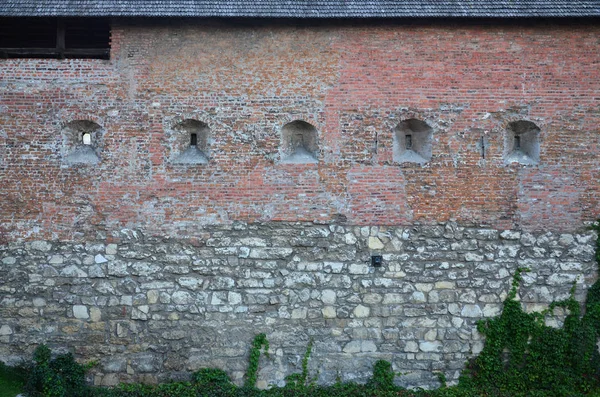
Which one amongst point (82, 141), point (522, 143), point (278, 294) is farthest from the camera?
point (522, 143)

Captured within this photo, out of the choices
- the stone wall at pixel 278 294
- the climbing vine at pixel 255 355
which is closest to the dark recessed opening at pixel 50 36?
the stone wall at pixel 278 294

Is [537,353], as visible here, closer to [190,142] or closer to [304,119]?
[304,119]

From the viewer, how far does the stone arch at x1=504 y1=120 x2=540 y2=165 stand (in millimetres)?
8219

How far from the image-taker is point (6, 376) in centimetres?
757

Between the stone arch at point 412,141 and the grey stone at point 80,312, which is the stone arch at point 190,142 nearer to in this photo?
the grey stone at point 80,312

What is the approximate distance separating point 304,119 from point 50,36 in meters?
4.78

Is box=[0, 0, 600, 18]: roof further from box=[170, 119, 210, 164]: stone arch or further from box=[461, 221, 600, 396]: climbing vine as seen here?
box=[461, 221, 600, 396]: climbing vine

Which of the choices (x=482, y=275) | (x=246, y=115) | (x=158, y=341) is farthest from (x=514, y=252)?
(x=158, y=341)

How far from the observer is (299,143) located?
27.5ft

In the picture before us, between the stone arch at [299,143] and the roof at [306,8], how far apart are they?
5.73ft

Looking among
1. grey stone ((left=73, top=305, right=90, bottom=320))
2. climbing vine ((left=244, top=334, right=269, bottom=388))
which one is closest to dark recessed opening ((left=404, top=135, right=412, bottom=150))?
climbing vine ((left=244, top=334, right=269, bottom=388))

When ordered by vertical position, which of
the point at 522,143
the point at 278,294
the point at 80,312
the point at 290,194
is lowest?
the point at 80,312

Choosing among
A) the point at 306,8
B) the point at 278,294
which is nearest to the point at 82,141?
the point at 278,294

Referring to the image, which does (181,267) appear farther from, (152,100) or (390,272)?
(390,272)
